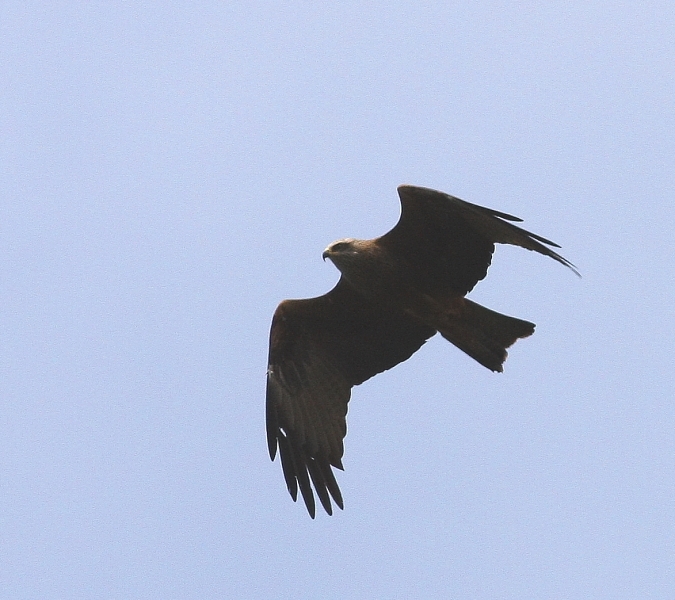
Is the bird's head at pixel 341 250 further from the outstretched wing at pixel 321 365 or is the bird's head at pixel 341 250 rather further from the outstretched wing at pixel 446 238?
the outstretched wing at pixel 321 365

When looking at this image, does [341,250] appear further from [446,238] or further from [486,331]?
[486,331]

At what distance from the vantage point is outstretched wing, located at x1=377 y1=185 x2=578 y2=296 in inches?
372

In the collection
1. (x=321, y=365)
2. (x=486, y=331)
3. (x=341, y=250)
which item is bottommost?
(x=486, y=331)

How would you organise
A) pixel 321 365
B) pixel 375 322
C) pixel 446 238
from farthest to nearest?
pixel 321 365 < pixel 375 322 < pixel 446 238

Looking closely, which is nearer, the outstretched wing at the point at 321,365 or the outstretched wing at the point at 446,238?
the outstretched wing at the point at 446,238

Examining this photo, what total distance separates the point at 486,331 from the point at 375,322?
1.13 meters

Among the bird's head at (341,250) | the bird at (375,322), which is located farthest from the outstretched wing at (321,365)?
the bird's head at (341,250)

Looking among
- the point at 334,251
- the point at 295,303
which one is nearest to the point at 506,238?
the point at 334,251

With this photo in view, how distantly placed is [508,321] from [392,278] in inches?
42.0

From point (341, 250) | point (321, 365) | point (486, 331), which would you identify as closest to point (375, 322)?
point (321, 365)

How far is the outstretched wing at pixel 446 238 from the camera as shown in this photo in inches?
372

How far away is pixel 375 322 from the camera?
34.9 ft

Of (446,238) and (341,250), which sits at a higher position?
(341,250)

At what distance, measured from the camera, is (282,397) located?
1080 cm
